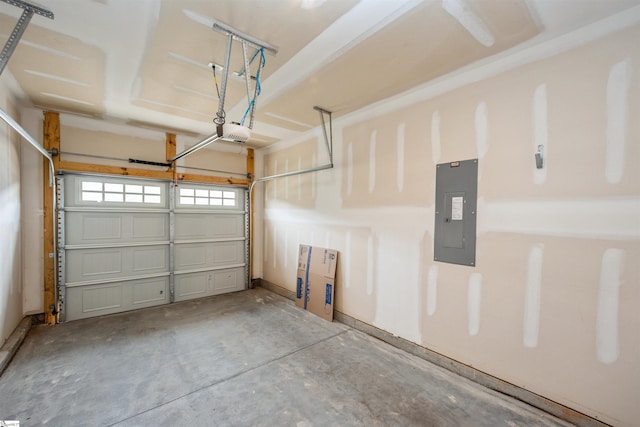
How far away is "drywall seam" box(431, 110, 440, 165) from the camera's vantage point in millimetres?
2487

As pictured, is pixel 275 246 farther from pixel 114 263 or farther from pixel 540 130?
pixel 540 130

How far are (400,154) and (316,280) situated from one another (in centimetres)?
205

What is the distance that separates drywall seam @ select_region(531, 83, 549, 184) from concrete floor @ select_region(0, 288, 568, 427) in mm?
1690

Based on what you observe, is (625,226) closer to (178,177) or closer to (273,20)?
(273,20)

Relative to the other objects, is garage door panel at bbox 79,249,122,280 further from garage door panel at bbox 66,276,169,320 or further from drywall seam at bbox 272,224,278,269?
drywall seam at bbox 272,224,278,269

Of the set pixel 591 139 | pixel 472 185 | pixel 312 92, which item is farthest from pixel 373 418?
pixel 312 92

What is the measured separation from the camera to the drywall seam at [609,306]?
1.65 meters

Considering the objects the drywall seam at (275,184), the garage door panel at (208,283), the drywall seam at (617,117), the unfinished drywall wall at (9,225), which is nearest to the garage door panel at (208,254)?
the garage door panel at (208,283)

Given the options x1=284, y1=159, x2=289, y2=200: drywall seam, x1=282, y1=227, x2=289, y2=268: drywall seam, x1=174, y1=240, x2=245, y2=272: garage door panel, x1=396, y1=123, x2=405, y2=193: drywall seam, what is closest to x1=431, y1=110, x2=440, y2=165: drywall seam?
x1=396, y1=123, x2=405, y2=193: drywall seam

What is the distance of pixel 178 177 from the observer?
4.24 m

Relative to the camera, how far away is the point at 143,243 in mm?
3959

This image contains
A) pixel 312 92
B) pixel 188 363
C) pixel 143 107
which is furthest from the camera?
pixel 143 107

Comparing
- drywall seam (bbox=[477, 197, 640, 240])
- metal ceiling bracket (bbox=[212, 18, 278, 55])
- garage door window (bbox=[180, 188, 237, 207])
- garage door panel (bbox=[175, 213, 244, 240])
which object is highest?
metal ceiling bracket (bbox=[212, 18, 278, 55])

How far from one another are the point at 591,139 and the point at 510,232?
0.77 meters
